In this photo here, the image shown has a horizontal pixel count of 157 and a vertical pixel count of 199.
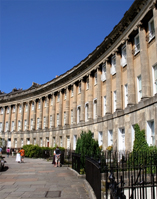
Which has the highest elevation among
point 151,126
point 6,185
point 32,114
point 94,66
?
point 94,66

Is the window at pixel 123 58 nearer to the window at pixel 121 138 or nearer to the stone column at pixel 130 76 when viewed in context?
the stone column at pixel 130 76

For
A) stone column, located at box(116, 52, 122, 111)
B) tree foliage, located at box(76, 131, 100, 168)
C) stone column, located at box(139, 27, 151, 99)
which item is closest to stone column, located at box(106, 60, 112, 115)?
stone column, located at box(116, 52, 122, 111)

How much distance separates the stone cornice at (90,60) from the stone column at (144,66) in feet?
6.74

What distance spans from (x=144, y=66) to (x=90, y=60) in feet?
43.6

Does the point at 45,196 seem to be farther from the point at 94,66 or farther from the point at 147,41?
the point at 94,66

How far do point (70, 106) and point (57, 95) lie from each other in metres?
6.02

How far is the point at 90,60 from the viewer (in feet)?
97.7

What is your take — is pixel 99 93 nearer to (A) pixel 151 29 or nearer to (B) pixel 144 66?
(B) pixel 144 66

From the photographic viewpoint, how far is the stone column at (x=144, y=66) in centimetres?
1662

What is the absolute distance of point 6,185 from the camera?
440 inches

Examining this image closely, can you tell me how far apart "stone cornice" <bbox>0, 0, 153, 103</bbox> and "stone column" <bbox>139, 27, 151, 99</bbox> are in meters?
2.06

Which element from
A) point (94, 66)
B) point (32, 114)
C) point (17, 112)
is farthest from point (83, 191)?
point (17, 112)

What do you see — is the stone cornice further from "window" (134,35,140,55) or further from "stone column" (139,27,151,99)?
"stone column" (139,27,151,99)

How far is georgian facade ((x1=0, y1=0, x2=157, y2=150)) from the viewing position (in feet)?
55.8
